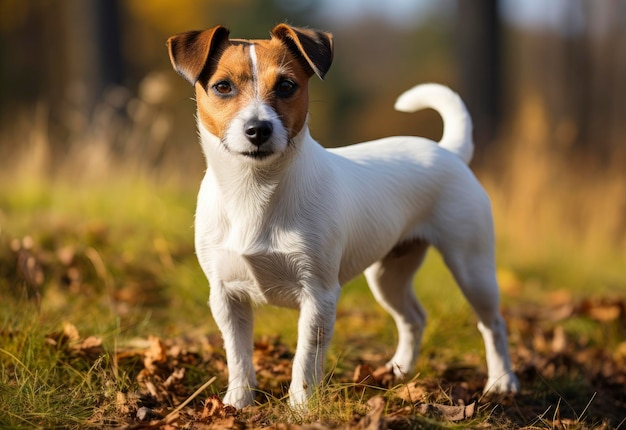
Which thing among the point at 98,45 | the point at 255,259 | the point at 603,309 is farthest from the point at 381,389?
the point at 98,45

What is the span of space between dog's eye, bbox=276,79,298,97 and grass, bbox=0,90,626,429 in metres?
1.24

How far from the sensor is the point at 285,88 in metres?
3.09

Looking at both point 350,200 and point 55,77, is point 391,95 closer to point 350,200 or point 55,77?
point 55,77

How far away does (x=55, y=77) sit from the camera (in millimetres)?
23641

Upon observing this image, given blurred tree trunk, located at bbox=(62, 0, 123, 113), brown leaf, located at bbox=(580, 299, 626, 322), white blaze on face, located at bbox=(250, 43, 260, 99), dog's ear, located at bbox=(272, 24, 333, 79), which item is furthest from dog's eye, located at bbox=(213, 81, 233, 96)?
blurred tree trunk, located at bbox=(62, 0, 123, 113)

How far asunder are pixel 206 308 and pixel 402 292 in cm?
165

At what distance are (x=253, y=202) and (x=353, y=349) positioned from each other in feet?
5.85

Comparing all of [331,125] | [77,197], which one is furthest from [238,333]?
[331,125]

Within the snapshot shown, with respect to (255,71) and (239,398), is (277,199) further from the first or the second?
(239,398)

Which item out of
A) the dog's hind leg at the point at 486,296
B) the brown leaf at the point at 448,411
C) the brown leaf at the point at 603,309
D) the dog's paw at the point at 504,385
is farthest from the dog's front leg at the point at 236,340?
the brown leaf at the point at 603,309

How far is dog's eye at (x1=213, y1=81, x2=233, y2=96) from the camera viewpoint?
307cm

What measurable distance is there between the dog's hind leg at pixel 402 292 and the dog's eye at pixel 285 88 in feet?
5.10

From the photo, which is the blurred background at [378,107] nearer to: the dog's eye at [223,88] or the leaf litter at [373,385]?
the leaf litter at [373,385]

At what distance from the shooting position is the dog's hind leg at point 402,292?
440 cm
